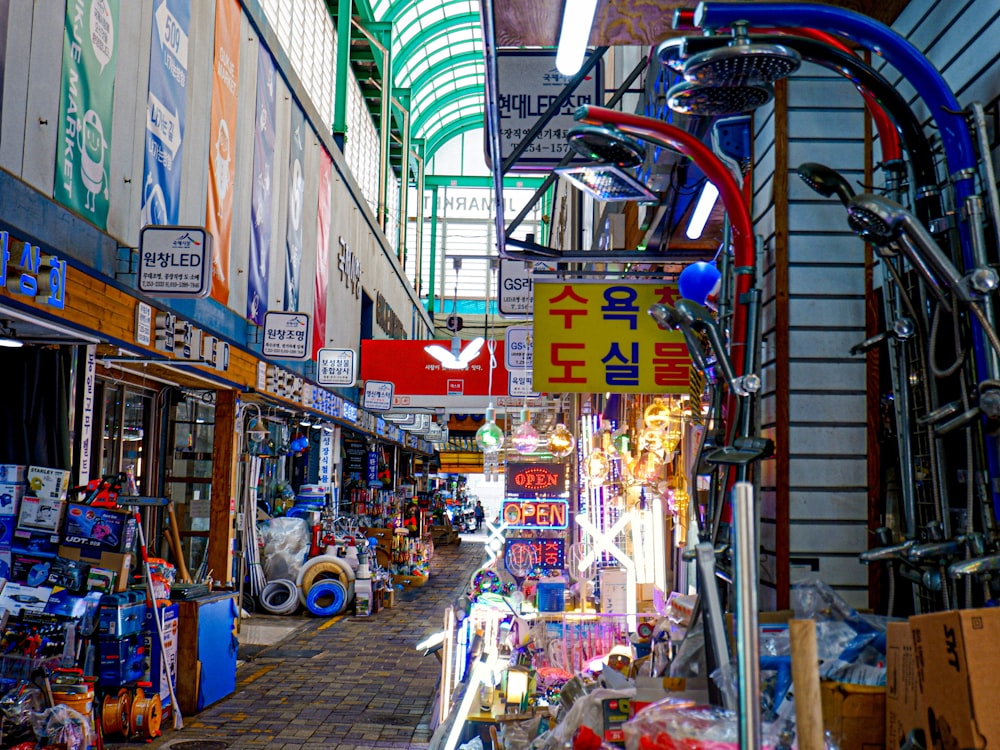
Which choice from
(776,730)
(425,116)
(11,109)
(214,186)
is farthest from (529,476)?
(425,116)

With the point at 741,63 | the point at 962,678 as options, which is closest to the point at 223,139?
the point at 741,63

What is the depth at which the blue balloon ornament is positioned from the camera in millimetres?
4512

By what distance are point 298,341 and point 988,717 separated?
1019 centimetres

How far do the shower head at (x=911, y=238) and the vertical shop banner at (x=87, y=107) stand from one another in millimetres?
5821

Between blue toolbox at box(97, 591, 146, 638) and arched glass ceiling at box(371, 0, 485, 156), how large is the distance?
58.9 feet

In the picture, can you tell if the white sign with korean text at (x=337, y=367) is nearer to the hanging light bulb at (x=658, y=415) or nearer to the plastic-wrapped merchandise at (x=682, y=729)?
the hanging light bulb at (x=658, y=415)

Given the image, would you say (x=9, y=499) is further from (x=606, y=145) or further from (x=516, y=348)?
(x=516, y=348)

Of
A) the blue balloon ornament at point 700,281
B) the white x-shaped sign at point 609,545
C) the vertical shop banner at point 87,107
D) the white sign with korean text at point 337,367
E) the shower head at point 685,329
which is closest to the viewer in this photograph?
the shower head at point 685,329

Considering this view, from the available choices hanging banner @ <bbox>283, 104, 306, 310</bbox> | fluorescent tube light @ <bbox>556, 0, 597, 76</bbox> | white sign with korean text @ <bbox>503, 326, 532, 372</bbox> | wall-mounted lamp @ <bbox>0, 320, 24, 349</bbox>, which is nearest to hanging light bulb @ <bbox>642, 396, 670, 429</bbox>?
fluorescent tube light @ <bbox>556, 0, 597, 76</bbox>

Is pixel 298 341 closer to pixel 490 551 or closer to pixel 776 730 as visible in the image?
pixel 490 551

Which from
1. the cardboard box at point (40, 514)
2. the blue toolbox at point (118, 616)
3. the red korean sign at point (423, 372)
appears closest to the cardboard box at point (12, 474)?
the cardboard box at point (40, 514)

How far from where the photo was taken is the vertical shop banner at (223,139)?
976 centimetres

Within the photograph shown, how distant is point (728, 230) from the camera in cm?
339

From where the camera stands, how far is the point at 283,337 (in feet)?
36.5
